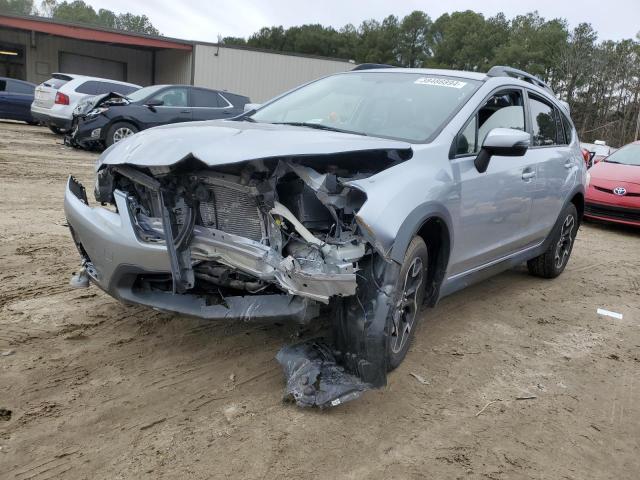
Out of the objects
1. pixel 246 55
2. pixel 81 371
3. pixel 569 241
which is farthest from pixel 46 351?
pixel 246 55

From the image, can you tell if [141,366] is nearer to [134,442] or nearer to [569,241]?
[134,442]

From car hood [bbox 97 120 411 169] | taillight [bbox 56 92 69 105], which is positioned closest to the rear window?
taillight [bbox 56 92 69 105]

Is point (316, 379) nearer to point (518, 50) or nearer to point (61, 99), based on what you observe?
point (61, 99)

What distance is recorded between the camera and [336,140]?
297 cm

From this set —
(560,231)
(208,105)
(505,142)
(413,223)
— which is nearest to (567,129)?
(560,231)

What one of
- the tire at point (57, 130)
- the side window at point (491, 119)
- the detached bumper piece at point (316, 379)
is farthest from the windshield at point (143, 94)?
the detached bumper piece at point (316, 379)

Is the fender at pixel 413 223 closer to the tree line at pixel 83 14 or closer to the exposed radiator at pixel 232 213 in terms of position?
the exposed radiator at pixel 232 213

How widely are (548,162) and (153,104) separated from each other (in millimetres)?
8958

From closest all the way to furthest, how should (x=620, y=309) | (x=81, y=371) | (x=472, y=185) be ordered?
(x=81, y=371)
(x=472, y=185)
(x=620, y=309)

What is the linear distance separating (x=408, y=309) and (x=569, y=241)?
3.29 meters

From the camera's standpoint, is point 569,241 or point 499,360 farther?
point 569,241

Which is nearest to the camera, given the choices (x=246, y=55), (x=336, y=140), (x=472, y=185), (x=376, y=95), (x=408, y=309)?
(x=336, y=140)

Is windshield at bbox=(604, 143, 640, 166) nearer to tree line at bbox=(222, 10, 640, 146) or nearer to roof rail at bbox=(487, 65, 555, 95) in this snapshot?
roof rail at bbox=(487, 65, 555, 95)

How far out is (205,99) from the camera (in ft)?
41.7
